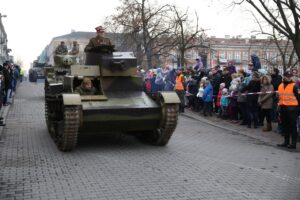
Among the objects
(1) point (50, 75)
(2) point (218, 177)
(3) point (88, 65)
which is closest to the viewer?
(2) point (218, 177)

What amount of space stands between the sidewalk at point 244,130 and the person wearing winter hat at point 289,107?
0.33 meters

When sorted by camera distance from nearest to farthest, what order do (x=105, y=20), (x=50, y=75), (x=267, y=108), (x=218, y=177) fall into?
(x=218, y=177) → (x=267, y=108) → (x=50, y=75) → (x=105, y=20)

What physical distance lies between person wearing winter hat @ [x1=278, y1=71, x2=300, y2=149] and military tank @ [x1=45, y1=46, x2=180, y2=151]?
2593 mm

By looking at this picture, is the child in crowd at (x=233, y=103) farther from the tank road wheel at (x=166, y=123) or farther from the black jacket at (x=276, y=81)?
the tank road wheel at (x=166, y=123)

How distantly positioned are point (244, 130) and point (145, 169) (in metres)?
5.97

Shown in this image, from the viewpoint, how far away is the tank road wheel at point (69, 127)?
8758mm

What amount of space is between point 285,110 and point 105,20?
108 feet

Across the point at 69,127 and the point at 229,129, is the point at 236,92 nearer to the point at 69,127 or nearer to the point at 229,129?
the point at 229,129

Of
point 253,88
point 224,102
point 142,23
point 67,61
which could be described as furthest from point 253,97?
point 142,23

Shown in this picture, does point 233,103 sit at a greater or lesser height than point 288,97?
lesser

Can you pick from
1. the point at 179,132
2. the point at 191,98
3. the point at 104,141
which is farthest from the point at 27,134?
the point at 191,98

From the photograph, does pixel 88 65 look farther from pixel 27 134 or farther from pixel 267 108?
pixel 267 108

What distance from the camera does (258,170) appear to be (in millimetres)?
8109

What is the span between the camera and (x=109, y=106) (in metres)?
9.48
